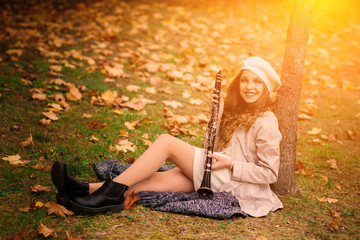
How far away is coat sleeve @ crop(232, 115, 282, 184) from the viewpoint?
3.01 m

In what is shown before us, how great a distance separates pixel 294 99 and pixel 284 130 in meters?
0.32

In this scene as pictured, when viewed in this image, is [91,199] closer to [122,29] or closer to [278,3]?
[122,29]

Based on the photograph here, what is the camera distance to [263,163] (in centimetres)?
302

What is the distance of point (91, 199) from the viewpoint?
9.05ft

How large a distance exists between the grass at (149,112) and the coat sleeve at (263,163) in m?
0.36

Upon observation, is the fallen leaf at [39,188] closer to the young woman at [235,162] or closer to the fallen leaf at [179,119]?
the young woman at [235,162]

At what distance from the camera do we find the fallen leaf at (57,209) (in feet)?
8.80

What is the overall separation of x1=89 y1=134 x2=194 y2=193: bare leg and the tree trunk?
97 centimetres

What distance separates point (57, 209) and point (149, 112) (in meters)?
2.38

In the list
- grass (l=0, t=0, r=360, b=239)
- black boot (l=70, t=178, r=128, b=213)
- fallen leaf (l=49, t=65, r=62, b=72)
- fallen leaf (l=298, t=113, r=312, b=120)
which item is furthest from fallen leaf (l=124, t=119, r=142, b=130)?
fallen leaf (l=298, t=113, r=312, b=120)

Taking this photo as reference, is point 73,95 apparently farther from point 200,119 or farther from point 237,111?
point 237,111

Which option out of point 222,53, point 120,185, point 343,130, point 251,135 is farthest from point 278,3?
point 120,185

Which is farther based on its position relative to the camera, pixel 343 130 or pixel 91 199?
pixel 343 130

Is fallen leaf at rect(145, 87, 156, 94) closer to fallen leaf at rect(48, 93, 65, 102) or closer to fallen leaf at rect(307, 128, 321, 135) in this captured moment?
fallen leaf at rect(48, 93, 65, 102)
